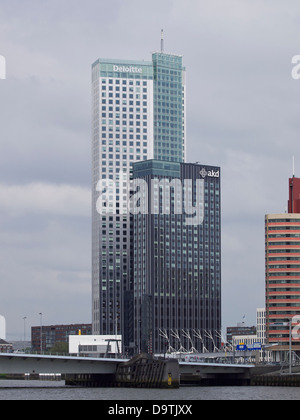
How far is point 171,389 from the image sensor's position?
194750 millimetres

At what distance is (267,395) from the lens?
558ft
